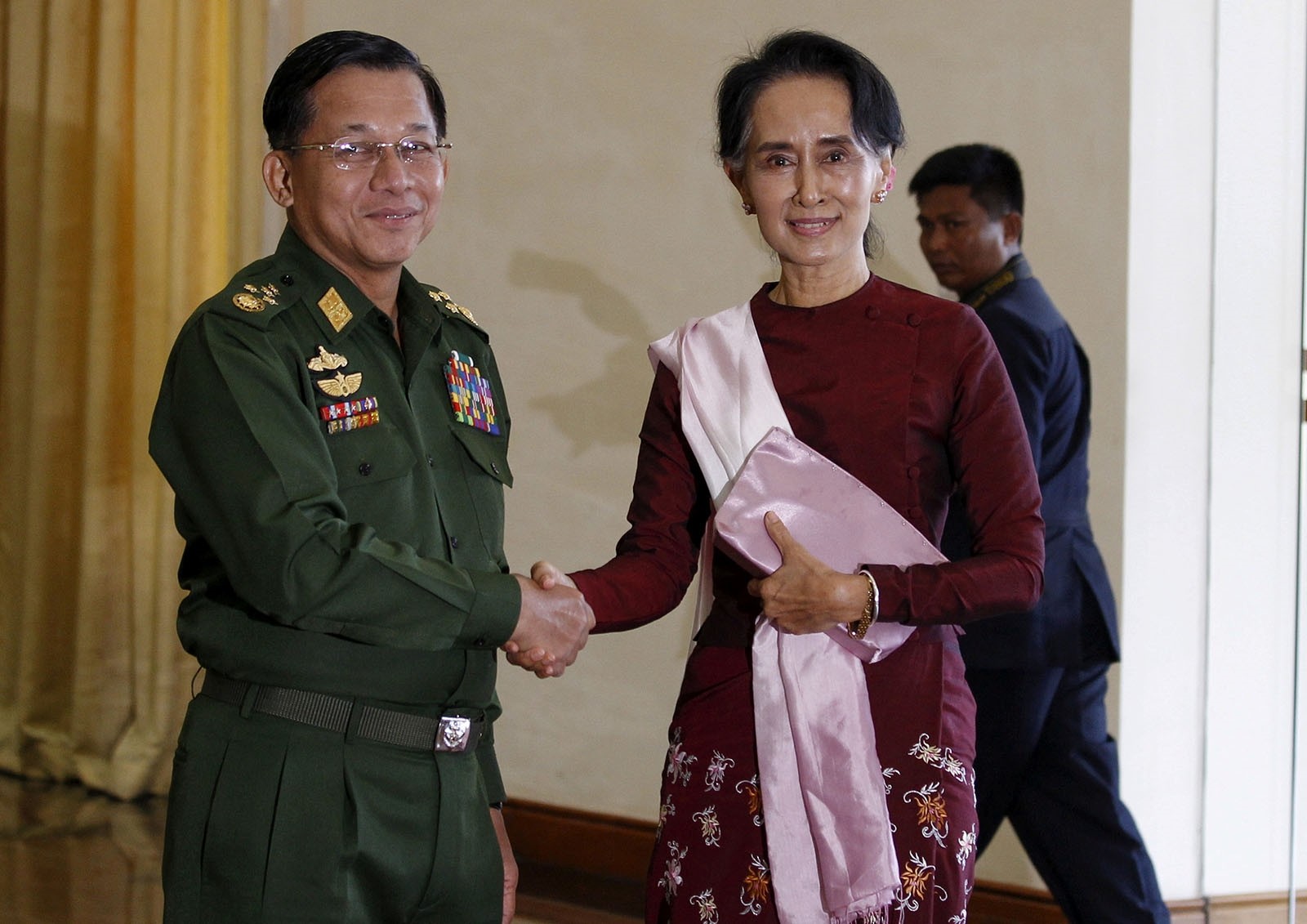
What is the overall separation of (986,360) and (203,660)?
0.96 metres

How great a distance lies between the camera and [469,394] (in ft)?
5.83

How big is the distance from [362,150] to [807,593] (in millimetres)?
760

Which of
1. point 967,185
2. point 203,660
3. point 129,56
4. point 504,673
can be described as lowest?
point 504,673

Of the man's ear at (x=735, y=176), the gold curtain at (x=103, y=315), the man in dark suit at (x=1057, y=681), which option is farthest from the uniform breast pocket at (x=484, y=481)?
the gold curtain at (x=103, y=315)

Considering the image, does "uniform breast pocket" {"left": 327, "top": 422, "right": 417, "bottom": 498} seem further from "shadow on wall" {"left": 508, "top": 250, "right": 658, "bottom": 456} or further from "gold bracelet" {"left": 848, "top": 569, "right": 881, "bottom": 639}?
"shadow on wall" {"left": 508, "top": 250, "right": 658, "bottom": 456}

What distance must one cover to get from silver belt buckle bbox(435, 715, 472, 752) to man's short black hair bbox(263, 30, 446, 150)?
71 centimetres

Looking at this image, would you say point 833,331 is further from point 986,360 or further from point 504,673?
point 504,673

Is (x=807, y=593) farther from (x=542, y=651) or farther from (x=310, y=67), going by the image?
(x=310, y=67)

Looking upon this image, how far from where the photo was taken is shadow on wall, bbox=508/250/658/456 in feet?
12.2

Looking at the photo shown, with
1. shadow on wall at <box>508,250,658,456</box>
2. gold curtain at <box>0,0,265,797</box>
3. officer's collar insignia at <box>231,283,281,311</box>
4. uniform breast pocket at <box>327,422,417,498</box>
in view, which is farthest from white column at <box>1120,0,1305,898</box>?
gold curtain at <box>0,0,265,797</box>

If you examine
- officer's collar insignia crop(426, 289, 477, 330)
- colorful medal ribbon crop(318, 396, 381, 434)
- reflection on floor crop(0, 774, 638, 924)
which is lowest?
reflection on floor crop(0, 774, 638, 924)

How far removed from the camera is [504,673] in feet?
13.0

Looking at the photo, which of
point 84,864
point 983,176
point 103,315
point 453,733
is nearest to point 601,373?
point 983,176

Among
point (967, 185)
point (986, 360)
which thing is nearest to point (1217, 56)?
point (967, 185)
